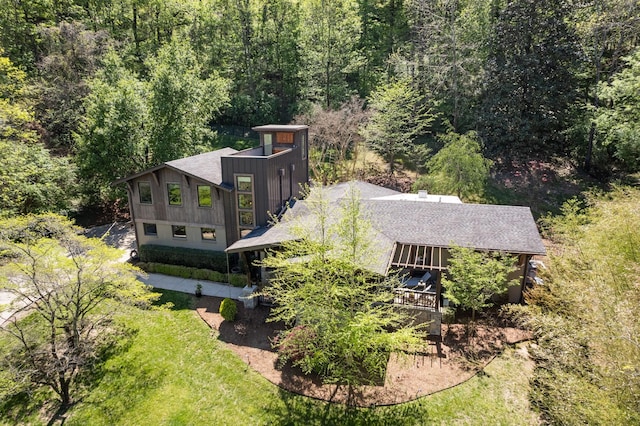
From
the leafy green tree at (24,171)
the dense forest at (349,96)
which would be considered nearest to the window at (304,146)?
the dense forest at (349,96)

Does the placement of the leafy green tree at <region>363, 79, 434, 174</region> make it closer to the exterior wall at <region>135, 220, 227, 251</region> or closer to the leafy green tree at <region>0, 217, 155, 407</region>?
the exterior wall at <region>135, 220, 227, 251</region>

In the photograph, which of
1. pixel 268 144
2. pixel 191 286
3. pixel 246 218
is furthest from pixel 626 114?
pixel 191 286

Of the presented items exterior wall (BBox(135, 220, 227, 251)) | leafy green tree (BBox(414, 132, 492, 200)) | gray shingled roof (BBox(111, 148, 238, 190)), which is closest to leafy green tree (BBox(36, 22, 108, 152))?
gray shingled roof (BBox(111, 148, 238, 190))

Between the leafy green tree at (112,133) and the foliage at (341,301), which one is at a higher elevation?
the leafy green tree at (112,133)

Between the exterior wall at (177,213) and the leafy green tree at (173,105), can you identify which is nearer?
the exterior wall at (177,213)

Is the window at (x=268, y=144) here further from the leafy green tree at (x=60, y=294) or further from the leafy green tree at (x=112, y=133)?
the leafy green tree at (x=60, y=294)
